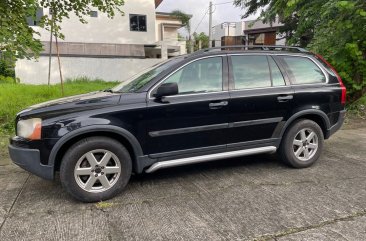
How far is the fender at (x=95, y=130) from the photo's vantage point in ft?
10.9

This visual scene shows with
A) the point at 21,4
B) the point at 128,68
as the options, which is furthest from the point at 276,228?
the point at 128,68

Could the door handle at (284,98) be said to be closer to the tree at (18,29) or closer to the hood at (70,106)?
the hood at (70,106)

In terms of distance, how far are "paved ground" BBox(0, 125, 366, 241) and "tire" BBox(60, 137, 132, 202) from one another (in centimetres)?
14

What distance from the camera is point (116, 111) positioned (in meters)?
3.54

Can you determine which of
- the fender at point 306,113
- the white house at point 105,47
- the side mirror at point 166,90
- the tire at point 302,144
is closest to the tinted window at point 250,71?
the fender at point 306,113

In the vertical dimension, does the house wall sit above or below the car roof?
above

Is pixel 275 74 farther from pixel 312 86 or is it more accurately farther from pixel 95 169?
pixel 95 169

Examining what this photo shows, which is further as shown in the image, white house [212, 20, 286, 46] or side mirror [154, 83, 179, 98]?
white house [212, 20, 286, 46]

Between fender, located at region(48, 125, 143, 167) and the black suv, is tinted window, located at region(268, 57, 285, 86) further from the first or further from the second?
fender, located at region(48, 125, 143, 167)

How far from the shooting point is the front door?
3.71 metres

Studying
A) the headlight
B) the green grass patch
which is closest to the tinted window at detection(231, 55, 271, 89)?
the headlight

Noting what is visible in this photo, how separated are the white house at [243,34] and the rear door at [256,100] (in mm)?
21342

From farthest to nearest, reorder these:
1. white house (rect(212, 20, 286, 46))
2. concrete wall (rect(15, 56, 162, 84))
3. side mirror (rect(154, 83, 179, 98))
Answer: white house (rect(212, 20, 286, 46))
concrete wall (rect(15, 56, 162, 84))
side mirror (rect(154, 83, 179, 98))

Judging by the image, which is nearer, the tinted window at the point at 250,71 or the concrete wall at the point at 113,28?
the tinted window at the point at 250,71
